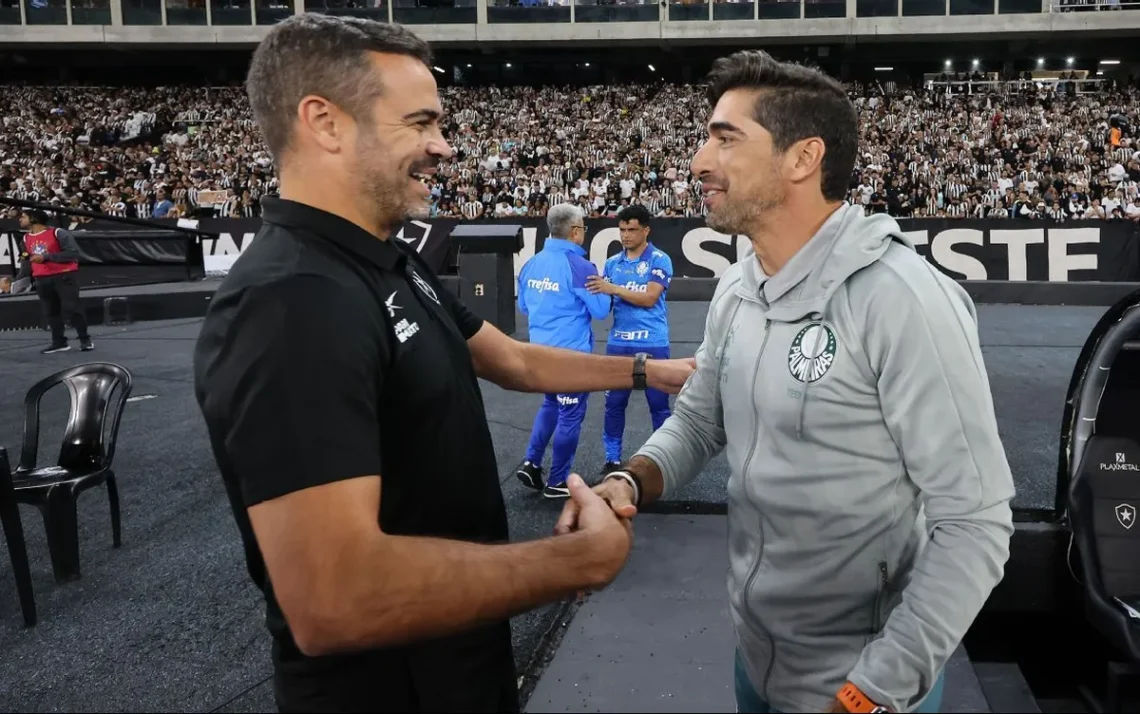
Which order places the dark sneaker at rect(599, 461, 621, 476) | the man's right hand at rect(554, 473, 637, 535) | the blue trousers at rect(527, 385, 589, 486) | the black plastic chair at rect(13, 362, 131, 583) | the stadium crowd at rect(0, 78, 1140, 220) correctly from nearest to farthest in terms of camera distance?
the man's right hand at rect(554, 473, 637, 535) < the black plastic chair at rect(13, 362, 131, 583) < the blue trousers at rect(527, 385, 589, 486) < the dark sneaker at rect(599, 461, 621, 476) < the stadium crowd at rect(0, 78, 1140, 220)

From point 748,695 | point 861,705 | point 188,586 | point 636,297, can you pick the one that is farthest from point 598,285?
point 861,705

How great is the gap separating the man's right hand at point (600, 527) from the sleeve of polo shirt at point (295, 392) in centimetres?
42

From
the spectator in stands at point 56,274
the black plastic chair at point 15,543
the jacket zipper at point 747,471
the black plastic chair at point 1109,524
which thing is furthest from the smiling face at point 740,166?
the spectator in stands at point 56,274

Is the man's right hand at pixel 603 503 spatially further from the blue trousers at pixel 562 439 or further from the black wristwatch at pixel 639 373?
the blue trousers at pixel 562 439

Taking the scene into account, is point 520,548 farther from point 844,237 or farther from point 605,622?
point 605,622

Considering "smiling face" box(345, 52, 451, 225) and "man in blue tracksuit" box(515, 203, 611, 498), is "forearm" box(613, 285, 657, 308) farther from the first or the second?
"smiling face" box(345, 52, 451, 225)

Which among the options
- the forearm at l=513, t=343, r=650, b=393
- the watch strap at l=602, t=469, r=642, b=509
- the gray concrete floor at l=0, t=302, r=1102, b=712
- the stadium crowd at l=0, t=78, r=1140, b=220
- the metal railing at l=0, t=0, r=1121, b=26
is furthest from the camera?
the metal railing at l=0, t=0, r=1121, b=26

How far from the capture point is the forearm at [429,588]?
120 cm

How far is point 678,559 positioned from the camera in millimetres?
4445

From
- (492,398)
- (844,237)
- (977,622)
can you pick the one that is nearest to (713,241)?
(492,398)

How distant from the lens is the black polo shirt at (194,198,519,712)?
3.98ft

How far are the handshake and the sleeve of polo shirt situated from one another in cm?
42

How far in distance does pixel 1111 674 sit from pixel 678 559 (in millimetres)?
1946

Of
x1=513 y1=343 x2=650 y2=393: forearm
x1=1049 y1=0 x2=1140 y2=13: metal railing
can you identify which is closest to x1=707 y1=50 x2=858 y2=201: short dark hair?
x1=513 y1=343 x2=650 y2=393: forearm
